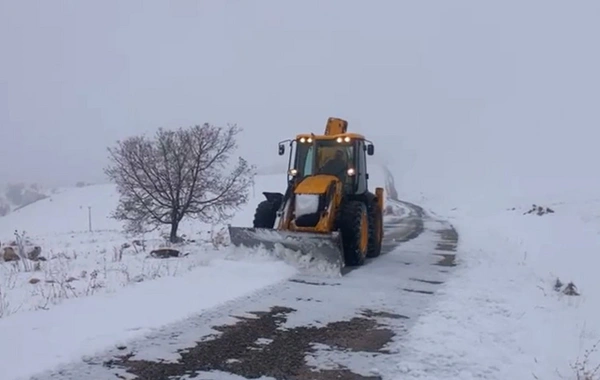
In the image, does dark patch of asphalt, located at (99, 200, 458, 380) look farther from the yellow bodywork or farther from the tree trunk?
the tree trunk

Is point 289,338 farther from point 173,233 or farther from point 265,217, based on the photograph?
point 173,233

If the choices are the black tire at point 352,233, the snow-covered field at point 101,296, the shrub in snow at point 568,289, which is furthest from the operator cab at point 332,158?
the shrub in snow at point 568,289

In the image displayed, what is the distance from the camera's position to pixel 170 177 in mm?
20719

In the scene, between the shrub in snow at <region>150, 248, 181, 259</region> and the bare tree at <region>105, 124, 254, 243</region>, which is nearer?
the shrub in snow at <region>150, 248, 181, 259</region>

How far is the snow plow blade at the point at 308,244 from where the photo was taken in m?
9.60

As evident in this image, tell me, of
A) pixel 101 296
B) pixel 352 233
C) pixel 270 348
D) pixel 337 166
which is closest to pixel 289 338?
pixel 270 348

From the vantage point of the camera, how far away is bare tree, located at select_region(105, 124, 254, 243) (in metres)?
20.6

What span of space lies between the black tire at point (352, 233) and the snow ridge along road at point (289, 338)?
1.35 metres

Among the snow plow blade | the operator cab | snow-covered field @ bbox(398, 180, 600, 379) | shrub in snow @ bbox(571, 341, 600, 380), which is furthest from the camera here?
the operator cab

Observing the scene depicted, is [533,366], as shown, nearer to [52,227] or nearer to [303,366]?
[303,366]

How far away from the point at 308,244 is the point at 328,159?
294 cm

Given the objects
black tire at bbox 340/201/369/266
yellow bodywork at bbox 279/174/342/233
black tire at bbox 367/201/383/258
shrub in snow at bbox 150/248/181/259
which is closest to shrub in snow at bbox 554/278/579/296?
black tire at bbox 340/201/369/266

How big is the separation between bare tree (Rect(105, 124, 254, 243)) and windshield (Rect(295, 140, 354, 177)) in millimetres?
9477

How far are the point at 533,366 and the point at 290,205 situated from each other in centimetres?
665
